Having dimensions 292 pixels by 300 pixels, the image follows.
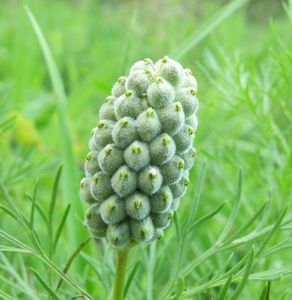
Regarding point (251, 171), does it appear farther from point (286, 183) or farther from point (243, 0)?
point (243, 0)

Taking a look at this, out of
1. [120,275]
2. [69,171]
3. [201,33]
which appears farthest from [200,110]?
[120,275]

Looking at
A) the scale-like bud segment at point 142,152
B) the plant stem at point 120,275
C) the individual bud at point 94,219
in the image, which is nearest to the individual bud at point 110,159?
the scale-like bud segment at point 142,152

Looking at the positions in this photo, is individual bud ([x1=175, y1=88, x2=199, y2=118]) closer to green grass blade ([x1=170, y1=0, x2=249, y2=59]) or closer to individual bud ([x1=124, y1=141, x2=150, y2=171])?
individual bud ([x1=124, y1=141, x2=150, y2=171])

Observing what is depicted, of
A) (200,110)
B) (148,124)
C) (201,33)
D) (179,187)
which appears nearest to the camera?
(148,124)

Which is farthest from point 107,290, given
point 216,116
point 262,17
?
point 262,17

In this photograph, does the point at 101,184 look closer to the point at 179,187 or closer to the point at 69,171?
the point at 179,187

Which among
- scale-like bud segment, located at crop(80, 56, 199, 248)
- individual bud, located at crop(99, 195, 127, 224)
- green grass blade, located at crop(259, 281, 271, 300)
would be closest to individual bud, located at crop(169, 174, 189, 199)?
scale-like bud segment, located at crop(80, 56, 199, 248)
